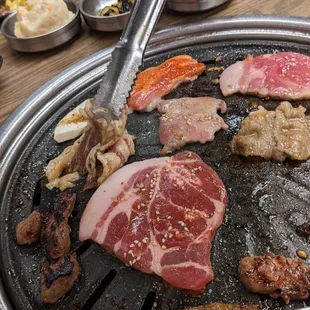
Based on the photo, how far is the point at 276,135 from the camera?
2.53 metres

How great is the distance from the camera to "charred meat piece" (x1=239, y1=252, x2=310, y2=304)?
6.21 feet

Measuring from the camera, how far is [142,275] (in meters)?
2.15

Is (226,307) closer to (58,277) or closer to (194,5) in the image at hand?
(58,277)

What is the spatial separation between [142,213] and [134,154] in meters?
0.55

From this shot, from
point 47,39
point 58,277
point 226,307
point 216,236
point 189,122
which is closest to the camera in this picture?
point 226,307

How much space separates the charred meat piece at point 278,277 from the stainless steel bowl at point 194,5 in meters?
2.46

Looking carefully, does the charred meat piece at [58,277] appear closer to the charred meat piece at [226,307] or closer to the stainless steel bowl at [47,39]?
the charred meat piece at [226,307]

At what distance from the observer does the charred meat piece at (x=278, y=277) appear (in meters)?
1.89

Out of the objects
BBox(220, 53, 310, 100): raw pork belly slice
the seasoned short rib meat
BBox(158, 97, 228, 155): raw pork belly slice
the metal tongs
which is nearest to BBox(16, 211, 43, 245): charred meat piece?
the metal tongs

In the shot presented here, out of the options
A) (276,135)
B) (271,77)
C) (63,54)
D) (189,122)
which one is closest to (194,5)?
(271,77)

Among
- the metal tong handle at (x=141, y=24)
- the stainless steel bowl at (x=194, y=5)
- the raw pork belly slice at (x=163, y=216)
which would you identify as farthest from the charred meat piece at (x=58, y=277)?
the stainless steel bowl at (x=194, y=5)

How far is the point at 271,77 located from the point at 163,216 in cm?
134

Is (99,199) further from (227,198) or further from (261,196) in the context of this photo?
(261,196)

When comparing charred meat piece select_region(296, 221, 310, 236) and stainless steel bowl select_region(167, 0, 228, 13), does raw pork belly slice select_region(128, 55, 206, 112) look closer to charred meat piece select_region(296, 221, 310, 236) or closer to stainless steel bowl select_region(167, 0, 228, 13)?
stainless steel bowl select_region(167, 0, 228, 13)
